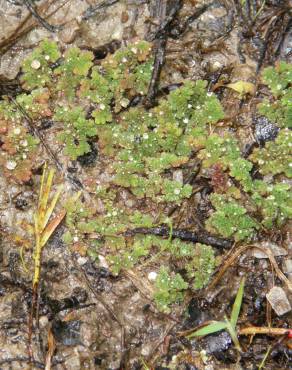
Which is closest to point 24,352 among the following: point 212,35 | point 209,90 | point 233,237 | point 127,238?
point 127,238

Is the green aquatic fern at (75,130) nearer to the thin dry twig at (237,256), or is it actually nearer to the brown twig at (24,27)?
the brown twig at (24,27)

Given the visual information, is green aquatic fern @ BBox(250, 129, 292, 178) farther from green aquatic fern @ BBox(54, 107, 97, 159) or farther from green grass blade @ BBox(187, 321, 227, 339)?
green aquatic fern @ BBox(54, 107, 97, 159)

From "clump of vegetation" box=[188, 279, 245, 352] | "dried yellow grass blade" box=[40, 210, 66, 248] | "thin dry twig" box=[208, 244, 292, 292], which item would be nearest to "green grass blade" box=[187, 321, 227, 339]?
"clump of vegetation" box=[188, 279, 245, 352]

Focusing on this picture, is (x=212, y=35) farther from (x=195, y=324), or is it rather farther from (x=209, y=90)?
(x=195, y=324)

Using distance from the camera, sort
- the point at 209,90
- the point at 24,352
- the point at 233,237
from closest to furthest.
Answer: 1. the point at 24,352
2. the point at 233,237
3. the point at 209,90

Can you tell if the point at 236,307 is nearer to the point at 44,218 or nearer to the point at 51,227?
the point at 51,227

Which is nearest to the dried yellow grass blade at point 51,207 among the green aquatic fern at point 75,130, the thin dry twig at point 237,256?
the green aquatic fern at point 75,130
